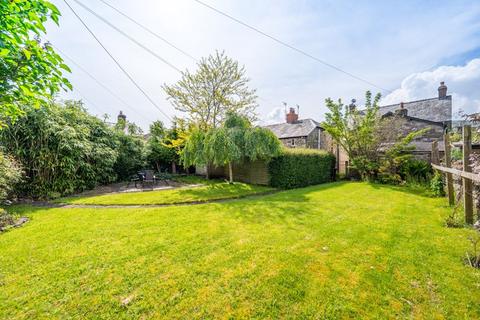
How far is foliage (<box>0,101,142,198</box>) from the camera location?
8.34 m

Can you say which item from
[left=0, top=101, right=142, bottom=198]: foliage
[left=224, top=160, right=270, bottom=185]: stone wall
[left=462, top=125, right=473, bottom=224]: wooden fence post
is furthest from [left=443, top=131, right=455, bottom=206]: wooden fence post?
[left=0, top=101, right=142, bottom=198]: foliage

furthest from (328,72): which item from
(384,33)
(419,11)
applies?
(419,11)

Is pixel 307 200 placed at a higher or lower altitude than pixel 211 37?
lower

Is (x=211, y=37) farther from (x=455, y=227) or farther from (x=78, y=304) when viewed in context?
(x=455, y=227)

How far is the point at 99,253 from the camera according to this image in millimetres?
3584

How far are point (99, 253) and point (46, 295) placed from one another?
1.09 metres

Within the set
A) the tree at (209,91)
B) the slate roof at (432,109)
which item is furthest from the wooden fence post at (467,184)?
the slate roof at (432,109)

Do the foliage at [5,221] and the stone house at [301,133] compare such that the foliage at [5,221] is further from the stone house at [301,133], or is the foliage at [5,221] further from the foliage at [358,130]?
the stone house at [301,133]

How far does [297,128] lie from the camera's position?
22875 mm

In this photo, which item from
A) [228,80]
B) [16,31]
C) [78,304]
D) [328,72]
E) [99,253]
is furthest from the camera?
[228,80]

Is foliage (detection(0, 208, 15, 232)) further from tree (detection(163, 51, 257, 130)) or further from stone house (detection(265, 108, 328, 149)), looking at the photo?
stone house (detection(265, 108, 328, 149))

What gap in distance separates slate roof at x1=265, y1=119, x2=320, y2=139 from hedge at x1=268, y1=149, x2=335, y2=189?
27.0 feet

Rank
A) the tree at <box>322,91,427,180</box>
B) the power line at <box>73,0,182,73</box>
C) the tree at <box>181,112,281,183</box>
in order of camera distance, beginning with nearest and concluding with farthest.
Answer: the power line at <box>73,0,182,73</box>
the tree at <box>181,112,281,183</box>
the tree at <box>322,91,427,180</box>

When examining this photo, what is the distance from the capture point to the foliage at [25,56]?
2.14 metres
